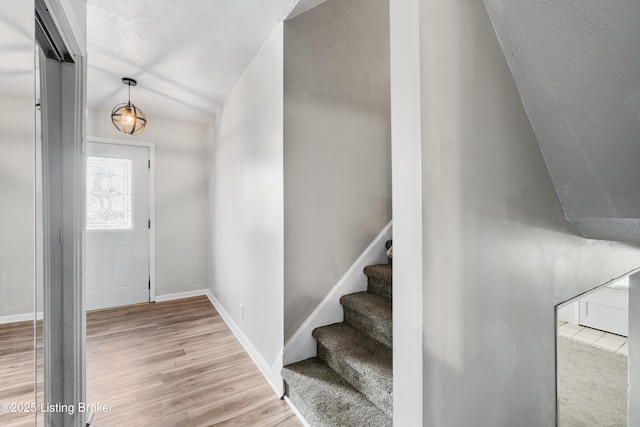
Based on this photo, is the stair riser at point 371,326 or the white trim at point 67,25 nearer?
the white trim at point 67,25

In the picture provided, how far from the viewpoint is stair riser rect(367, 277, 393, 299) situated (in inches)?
75.5

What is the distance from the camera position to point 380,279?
198 cm

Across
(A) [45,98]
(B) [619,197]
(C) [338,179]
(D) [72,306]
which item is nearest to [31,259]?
(D) [72,306]

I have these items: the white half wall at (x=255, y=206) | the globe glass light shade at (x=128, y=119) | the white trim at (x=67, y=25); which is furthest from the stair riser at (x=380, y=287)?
the globe glass light shade at (x=128, y=119)

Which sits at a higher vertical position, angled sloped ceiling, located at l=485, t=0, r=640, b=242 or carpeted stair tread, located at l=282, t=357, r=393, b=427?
angled sloped ceiling, located at l=485, t=0, r=640, b=242

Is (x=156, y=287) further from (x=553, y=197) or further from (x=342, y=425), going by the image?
(x=553, y=197)

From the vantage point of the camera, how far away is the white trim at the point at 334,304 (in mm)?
1852

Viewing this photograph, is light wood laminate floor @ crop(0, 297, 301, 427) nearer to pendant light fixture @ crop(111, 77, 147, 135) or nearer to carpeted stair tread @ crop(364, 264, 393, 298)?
carpeted stair tread @ crop(364, 264, 393, 298)

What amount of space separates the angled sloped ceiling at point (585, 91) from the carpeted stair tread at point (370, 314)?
1103mm

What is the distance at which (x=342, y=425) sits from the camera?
1.36 metres

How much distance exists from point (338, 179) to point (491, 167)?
112 cm

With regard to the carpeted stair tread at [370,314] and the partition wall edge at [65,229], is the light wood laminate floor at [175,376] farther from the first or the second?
the carpeted stair tread at [370,314]

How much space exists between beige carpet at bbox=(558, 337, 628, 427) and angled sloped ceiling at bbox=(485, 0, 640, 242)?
5.22ft

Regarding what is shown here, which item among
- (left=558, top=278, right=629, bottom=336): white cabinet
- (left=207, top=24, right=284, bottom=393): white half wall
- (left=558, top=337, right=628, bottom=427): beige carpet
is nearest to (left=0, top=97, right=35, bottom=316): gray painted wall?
(left=207, top=24, right=284, bottom=393): white half wall
